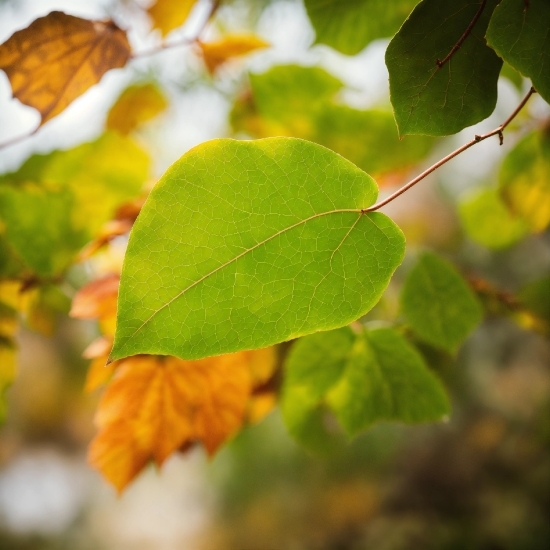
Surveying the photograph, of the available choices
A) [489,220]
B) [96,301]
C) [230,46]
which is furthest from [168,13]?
[489,220]

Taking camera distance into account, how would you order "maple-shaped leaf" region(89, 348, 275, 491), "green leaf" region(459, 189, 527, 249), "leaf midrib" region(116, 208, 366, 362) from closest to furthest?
"leaf midrib" region(116, 208, 366, 362), "maple-shaped leaf" region(89, 348, 275, 491), "green leaf" region(459, 189, 527, 249)

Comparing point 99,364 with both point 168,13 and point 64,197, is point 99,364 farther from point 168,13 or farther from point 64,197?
point 168,13

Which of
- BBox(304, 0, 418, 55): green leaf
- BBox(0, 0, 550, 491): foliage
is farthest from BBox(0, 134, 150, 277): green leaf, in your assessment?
BBox(304, 0, 418, 55): green leaf

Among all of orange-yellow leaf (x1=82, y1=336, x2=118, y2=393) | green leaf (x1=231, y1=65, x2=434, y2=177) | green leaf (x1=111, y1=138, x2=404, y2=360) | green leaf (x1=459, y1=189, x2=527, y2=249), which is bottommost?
green leaf (x1=459, y1=189, x2=527, y2=249)

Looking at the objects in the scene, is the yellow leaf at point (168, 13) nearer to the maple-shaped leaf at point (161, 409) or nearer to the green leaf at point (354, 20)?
the green leaf at point (354, 20)

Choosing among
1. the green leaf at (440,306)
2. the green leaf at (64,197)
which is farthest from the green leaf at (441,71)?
the green leaf at (64,197)

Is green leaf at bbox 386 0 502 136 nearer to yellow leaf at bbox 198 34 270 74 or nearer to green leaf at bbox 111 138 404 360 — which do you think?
green leaf at bbox 111 138 404 360

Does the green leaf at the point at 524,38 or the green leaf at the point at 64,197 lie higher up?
the green leaf at the point at 524,38
